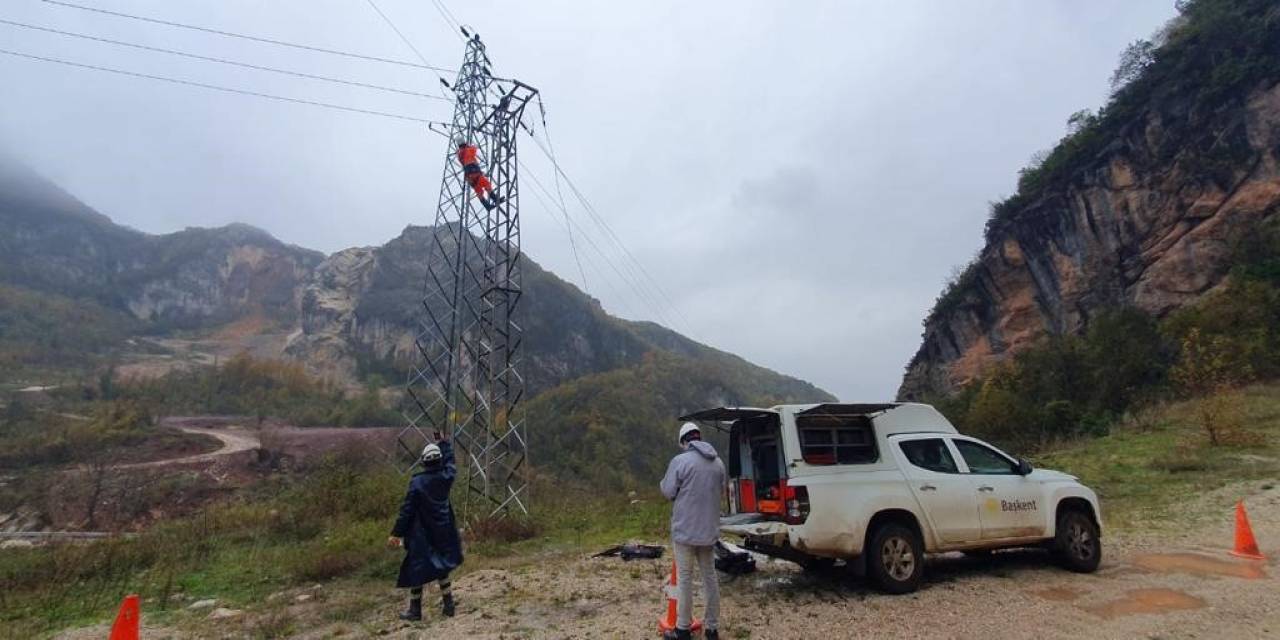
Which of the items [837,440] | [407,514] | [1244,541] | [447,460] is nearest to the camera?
[407,514]

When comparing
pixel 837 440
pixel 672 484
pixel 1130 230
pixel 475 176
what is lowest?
pixel 672 484

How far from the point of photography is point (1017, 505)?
24.9ft

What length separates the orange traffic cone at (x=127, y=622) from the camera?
516cm

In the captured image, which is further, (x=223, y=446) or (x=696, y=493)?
(x=223, y=446)

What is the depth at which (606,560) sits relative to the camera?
10344 mm

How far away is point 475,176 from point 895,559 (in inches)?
550

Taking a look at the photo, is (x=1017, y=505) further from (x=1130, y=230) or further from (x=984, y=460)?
(x=1130, y=230)

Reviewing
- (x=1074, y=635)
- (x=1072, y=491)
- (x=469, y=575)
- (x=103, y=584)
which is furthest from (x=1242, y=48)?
(x=103, y=584)

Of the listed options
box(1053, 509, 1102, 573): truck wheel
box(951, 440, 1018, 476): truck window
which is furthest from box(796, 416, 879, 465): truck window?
box(1053, 509, 1102, 573): truck wheel

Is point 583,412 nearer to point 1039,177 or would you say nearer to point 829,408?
point 1039,177

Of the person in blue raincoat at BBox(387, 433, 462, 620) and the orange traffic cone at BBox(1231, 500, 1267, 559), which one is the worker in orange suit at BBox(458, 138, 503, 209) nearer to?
the person in blue raincoat at BBox(387, 433, 462, 620)

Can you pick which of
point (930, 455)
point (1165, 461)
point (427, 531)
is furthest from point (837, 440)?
point (1165, 461)

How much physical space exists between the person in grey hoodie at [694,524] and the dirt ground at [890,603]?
0.58 meters

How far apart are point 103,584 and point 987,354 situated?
46042mm
